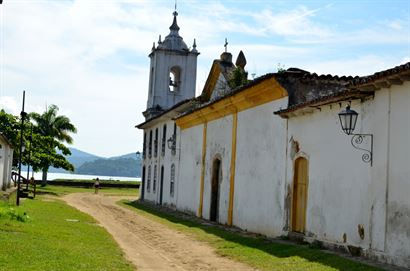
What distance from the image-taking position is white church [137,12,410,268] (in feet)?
33.6

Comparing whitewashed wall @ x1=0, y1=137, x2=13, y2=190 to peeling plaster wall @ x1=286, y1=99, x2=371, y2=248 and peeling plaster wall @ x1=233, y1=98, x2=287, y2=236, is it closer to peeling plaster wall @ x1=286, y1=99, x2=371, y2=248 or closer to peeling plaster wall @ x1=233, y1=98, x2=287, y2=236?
peeling plaster wall @ x1=233, y1=98, x2=287, y2=236

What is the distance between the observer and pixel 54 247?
36.4ft

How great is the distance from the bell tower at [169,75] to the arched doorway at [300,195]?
21687 mm

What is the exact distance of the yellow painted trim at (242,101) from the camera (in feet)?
50.7

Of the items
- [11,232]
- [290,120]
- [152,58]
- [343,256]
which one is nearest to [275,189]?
[290,120]

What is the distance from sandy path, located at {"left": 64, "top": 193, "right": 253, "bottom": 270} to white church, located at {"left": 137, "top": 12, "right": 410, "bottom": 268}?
224cm

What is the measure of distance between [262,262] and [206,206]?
1119 centimetres

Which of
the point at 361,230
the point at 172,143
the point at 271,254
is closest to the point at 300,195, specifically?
the point at 271,254

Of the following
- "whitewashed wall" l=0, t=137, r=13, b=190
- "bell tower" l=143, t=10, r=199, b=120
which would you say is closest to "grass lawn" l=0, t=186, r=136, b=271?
"whitewashed wall" l=0, t=137, r=13, b=190

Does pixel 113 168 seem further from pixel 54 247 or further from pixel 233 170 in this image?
pixel 54 247

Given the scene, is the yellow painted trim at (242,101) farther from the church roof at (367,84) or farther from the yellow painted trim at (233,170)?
the church roof at (367,84)

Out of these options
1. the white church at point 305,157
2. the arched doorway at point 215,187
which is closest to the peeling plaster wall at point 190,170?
the white church at point 305,157

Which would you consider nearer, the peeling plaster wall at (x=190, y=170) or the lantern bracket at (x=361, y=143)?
the lantern bracket at (x=361, y=143)

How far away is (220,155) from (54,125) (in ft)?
102
